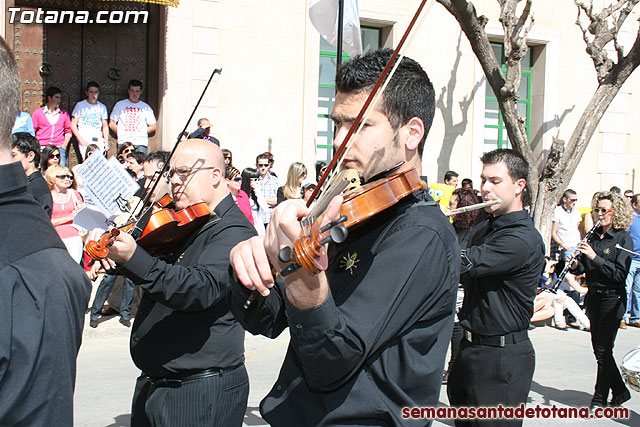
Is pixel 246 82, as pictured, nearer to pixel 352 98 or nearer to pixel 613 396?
pixel 613 396

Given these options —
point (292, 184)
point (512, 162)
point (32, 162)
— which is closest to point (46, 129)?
point (292, 184)

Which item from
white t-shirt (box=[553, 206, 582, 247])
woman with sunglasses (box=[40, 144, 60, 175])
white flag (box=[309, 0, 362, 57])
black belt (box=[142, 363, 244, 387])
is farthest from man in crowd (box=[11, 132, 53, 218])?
white t-shirt (box=[553, 206, 582, 247])

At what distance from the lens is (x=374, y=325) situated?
182cm

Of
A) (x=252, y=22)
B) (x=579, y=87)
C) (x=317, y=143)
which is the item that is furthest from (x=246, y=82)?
(x=579, y=87)

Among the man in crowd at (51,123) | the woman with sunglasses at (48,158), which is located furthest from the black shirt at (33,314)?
the man in crowd at (51,123)

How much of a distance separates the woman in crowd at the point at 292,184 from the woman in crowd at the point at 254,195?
0.29 metres

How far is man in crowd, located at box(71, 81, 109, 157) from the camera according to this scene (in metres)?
10.6

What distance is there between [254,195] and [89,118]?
3.01 m

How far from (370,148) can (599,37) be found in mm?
10635

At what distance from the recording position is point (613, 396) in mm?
6344

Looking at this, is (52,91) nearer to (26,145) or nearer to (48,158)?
(48,158)

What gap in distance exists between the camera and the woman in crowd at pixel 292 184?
970 centimetres

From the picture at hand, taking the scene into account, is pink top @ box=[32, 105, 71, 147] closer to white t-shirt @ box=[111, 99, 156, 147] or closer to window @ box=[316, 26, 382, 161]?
white t-shirt @ box=[111, 99, 156, 147]

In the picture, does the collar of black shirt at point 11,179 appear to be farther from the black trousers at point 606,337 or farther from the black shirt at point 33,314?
the black trousers at point 606,337
